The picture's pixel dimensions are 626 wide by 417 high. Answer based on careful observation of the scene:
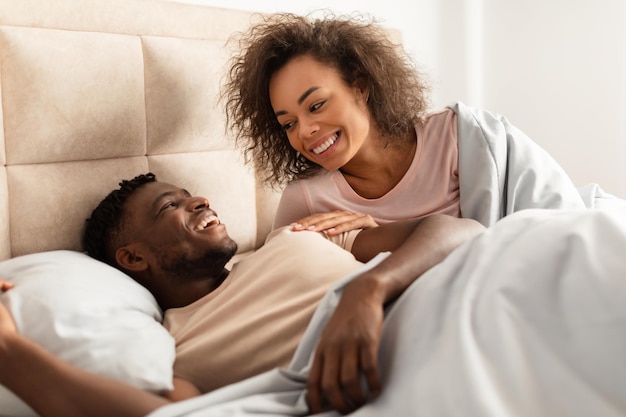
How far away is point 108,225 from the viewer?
159cm

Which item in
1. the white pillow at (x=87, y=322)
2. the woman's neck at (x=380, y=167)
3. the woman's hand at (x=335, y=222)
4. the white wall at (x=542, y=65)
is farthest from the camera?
the white wall at (x=542, y=65)

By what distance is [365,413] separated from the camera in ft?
3.10

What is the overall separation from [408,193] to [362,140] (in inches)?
6.8

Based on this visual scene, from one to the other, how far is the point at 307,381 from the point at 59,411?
1.13 ft

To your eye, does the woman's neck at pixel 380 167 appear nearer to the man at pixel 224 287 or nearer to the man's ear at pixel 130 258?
the man at pixel 224 287

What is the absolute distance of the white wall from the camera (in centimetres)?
297

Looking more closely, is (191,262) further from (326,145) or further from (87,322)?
(326,145)

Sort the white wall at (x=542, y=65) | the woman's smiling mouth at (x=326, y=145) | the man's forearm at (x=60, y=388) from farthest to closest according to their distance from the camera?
the white wall at (x=542, y=65) < the woman's smiling mouth at (x=326, y=145) < the man's forearm at (x=60, y=388)

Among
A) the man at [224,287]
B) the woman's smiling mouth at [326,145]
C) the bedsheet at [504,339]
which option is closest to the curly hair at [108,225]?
the man at [224,287]

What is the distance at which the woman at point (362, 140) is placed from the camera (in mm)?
1749

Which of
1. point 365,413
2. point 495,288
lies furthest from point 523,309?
point 365,413

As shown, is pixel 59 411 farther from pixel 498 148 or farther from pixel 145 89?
pixel 498 148

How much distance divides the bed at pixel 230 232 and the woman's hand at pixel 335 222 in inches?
13.4

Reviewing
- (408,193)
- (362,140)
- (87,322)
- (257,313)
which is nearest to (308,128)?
(362,140)
